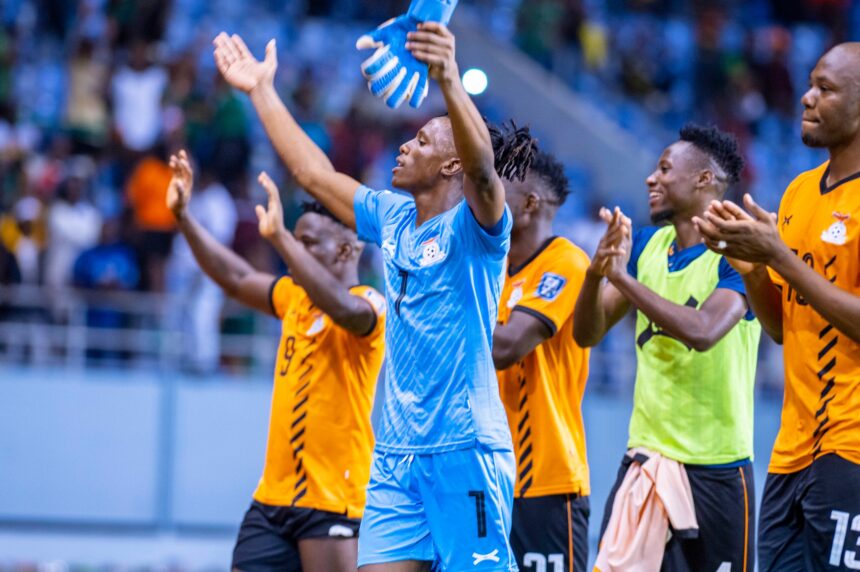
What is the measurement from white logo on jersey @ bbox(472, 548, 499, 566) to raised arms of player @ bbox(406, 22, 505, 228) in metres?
1.24

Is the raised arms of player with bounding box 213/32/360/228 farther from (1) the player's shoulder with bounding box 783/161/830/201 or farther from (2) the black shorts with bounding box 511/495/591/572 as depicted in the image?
(1) the player's shoulder with bounding box 783/161/830/201

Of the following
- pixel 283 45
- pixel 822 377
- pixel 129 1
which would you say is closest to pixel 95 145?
pixel 129 1

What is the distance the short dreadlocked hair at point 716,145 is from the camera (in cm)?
687

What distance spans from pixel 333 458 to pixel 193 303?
20.3 feet

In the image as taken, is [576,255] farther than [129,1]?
No

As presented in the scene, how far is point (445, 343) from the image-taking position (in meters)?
→ 5.31

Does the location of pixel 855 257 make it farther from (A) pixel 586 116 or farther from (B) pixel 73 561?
(A) pixel 586 116

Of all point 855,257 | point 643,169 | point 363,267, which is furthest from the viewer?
point 643,169

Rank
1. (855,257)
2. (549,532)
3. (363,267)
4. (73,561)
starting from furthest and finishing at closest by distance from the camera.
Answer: (363,267), (73,561), (549,532), (855,257)

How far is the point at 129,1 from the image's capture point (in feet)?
52.7

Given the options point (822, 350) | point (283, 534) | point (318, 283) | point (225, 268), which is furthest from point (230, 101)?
point (822, 350)

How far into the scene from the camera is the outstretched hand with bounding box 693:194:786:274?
4914mm

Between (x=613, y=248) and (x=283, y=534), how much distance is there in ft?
7.47

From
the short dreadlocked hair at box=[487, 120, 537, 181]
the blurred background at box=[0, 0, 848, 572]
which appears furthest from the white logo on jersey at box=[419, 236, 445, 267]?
the blurred background at box=[0, 0, 848, 572]
